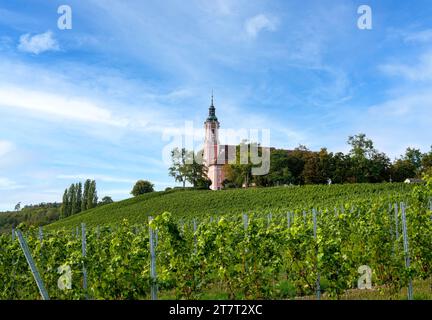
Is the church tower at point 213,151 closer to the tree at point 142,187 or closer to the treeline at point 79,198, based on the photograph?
the tree at point 142,187

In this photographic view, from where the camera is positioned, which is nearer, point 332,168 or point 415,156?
point 332,168

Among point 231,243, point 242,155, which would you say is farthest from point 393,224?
point 242,155

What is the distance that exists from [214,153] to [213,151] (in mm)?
1454

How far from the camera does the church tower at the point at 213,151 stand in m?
79.9

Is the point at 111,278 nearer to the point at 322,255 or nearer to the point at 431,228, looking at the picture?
the point at 322,255

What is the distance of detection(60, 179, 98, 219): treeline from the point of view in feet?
184

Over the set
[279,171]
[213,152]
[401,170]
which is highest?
[213,152]

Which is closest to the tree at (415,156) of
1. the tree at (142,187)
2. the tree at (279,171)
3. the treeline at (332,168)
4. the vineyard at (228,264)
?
the treeline at (332,168)

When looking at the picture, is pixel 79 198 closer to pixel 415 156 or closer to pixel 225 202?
pixel 225 202

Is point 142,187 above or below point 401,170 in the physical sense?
below

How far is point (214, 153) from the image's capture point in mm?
83500

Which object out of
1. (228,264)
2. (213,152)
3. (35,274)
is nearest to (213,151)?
(213,152)

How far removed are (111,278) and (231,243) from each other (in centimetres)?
208

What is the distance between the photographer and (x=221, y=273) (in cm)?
704
